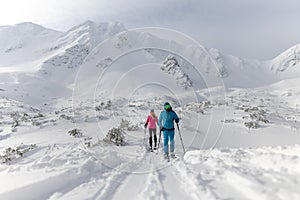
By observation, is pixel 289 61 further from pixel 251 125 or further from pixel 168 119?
pixel 168 119

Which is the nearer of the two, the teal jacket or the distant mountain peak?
the teal jacket

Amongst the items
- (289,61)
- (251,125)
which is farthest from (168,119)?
(289,61)

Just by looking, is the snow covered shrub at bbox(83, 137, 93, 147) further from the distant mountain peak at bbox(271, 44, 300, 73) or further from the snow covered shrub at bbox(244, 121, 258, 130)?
the distant mountain peak at bbox(271, 44, 300, 73)

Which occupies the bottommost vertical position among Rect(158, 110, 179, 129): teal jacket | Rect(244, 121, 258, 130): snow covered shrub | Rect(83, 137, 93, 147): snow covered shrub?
Rect(83, 137, 93, 147): snow covered shrub

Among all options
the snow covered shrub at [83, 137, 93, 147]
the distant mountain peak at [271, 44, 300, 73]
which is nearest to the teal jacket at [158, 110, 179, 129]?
the snow covered shrub at [83, 137, 93, 147]

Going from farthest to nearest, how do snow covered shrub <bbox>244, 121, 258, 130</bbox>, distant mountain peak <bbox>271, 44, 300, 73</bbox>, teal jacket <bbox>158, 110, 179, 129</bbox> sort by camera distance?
distant mountain peak <bbox>271, 44, 300, 73</bbox> → snow covered shrub <bbox>244, 121, 258, 130</bbox> → teal jacket <bbox>158, 110, 179, 129</bbox>

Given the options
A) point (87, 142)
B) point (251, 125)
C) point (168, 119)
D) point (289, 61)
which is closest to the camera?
point (168, 119)

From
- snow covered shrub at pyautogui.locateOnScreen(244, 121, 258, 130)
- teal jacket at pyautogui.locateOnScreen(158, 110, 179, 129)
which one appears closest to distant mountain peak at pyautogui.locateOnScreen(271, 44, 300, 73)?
snow covered shrub at pyautogui.locateOnScreen(244, 121, 258, 130)

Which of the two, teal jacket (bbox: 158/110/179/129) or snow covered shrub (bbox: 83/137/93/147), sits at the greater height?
teal jacket (bbox: 158/110/179/129)

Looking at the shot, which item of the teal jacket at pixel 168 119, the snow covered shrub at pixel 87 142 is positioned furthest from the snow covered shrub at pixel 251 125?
the snow covered shrub at pixel 87 142

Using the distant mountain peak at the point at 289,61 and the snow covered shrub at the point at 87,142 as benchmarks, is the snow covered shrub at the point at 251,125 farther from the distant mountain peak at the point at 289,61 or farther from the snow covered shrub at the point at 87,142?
the distant mountain peak at the point at 289,61

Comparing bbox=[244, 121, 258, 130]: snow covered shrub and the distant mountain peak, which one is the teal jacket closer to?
bbox=[244, 121, 258, 130]: snow covered shrub

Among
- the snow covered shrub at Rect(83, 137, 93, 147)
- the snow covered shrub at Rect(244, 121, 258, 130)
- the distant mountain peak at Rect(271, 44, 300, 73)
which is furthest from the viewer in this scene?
the distant mountain peak at Rect(271, 44, 300, 73)

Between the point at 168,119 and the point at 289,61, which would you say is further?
the point at 289,61
